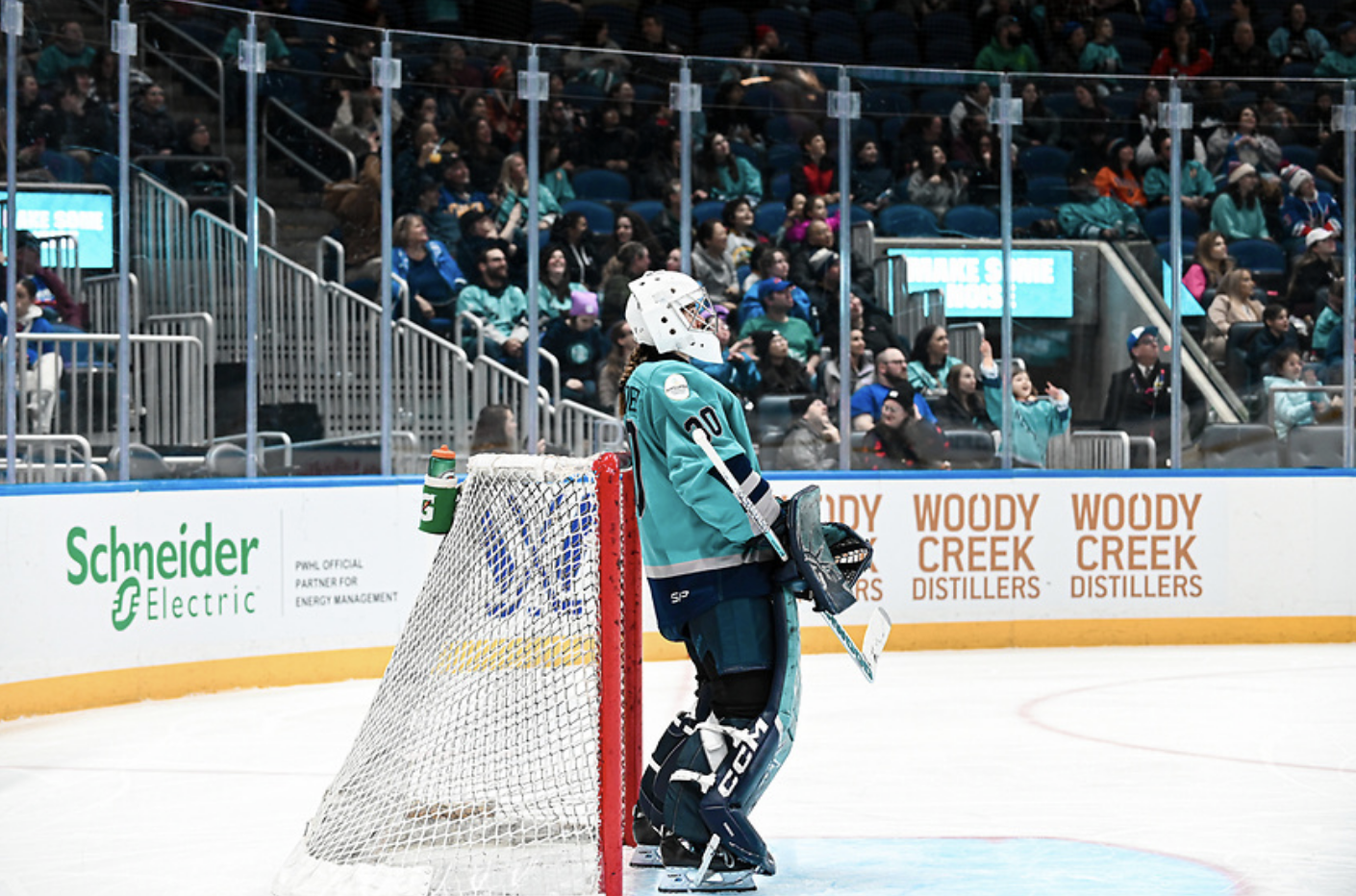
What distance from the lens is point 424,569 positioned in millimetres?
7293

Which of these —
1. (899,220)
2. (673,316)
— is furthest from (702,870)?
(899,220)

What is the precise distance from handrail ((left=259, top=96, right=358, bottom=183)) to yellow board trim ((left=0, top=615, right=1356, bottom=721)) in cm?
194

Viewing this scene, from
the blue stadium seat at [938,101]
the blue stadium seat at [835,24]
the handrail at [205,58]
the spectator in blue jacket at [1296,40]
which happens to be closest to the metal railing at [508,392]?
the handrail at [205,58]

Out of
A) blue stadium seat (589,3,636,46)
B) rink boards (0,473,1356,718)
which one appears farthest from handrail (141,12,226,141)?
blue stadium seat (589,3,636,46)

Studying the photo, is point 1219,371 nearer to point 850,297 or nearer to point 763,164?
point 850,297

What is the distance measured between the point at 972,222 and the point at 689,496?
195 inches

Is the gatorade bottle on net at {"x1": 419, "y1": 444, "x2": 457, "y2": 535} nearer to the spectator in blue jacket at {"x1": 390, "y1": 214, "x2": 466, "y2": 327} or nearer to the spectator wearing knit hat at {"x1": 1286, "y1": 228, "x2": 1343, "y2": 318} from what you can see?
the spectator in blue jacket at {"x1": 390, "y1": 214, "x2": 466, "y2": 327}

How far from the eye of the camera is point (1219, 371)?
8.34 m

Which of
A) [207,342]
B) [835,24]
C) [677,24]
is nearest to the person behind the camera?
[207,342]

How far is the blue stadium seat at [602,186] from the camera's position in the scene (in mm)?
7730

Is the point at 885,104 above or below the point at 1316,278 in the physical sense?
above

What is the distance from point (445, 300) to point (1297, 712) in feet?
12.1

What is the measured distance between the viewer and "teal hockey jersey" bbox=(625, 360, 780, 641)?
359 centimetres

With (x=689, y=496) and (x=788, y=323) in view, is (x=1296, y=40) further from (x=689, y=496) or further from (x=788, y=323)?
(x=689, y=496)
